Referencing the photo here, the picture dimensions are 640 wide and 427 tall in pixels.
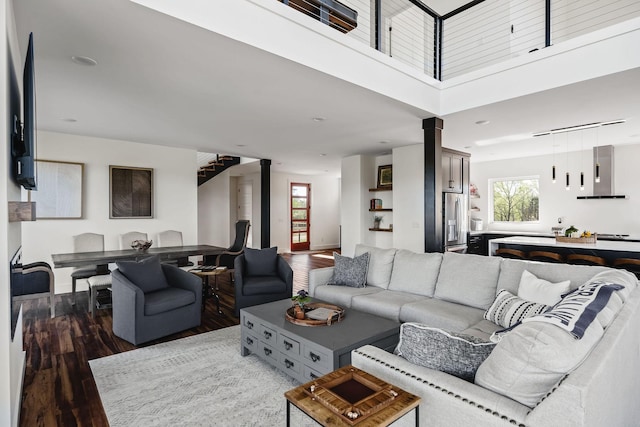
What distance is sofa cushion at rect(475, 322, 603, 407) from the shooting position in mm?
1191

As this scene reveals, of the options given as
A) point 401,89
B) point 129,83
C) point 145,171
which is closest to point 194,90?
point 129,83

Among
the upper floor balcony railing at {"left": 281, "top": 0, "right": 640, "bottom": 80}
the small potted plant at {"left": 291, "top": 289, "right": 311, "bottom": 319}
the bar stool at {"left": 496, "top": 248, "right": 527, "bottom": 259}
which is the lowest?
the small potted plant at {"left": 291, "top": 289, "right": 311, "bottom": 319}

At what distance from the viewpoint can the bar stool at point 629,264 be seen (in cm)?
424

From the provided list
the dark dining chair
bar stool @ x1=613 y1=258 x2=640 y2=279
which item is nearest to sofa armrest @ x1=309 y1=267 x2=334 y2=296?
the dark dining chair

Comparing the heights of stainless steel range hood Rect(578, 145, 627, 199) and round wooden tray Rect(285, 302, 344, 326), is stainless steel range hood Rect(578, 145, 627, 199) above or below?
above

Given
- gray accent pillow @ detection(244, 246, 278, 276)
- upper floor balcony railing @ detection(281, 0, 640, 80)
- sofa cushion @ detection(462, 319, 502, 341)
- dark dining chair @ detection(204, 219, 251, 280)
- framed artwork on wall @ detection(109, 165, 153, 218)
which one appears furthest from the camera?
dark dining chair @ detection(204, 219, 251, 280)

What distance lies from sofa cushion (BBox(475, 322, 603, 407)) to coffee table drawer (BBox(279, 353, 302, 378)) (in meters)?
1.51

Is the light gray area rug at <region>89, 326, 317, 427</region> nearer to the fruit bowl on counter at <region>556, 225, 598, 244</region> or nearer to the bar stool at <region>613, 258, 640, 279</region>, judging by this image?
the bar stool at <region>613, 258, 640, 279</region>

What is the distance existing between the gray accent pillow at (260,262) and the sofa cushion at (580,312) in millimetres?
3590

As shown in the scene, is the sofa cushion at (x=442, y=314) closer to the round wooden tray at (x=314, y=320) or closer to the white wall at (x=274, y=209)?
the round wooden tray at (x=314, y=320)

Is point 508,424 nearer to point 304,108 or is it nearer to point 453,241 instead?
point 304,108

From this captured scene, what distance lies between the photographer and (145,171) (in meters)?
6.35

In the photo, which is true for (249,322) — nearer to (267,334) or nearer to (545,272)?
(267,334)

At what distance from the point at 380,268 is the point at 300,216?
7.30m
